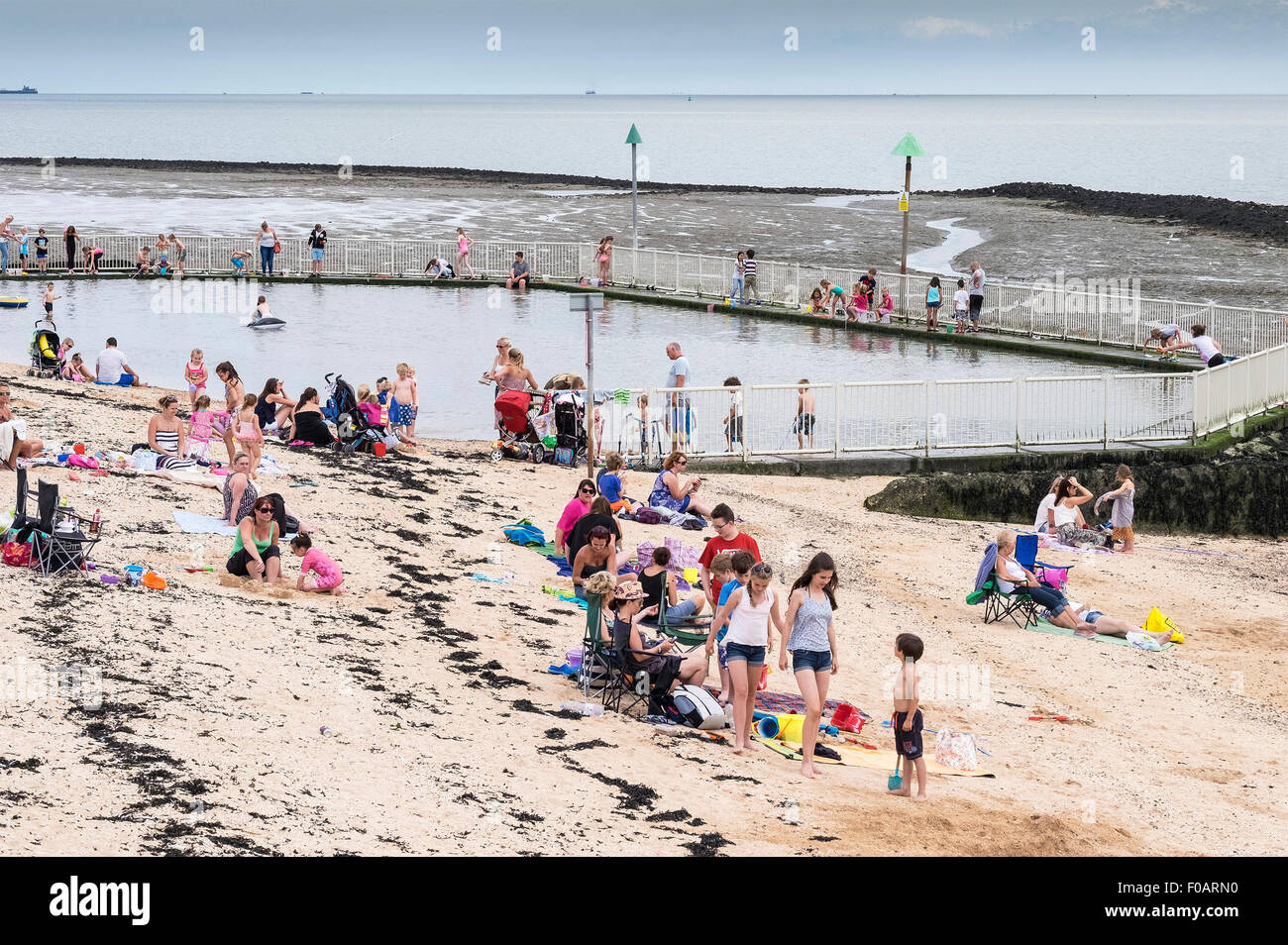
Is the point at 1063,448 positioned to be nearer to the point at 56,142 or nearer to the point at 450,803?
the point at 450,803

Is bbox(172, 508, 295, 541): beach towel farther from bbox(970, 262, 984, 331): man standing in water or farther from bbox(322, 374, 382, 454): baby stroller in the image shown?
bbox(970, 262, 984, 331): man standing in water

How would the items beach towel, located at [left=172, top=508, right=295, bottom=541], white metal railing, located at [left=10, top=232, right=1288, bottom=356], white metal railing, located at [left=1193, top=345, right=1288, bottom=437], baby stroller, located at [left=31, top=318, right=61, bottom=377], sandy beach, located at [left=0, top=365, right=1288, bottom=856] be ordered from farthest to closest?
1. white metal railing, located at [left=10, top=232, right=1288, bottom=356]
2. baby stroller, located at [left=31, top=318, right=61, bottom=377]
3. white metal railing, located at [left=1193, top=345, right=1288, bottom=437]
4. beach towel, located at [left=172, top=508, right=295, bottom=541]
5. sandy beach, located at [left=0, top=365, right=1288, bottom=856]

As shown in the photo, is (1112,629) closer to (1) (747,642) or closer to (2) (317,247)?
(1) (747,642)

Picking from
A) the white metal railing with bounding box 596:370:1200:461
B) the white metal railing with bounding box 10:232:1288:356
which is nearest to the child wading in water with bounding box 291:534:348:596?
the white metal railing with bounding box 596:370:1200:461

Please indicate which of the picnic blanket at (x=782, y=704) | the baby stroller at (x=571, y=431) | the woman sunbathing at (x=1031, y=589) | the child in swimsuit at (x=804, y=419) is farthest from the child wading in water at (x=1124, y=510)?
the picnic blanket at (x=782, y=704)

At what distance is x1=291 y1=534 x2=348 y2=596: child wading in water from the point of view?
13422 millimetres

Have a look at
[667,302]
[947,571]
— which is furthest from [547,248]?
[947,571]

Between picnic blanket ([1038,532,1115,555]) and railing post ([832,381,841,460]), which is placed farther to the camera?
railing post ([832,381,841,460])

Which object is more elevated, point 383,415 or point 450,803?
point 383,415

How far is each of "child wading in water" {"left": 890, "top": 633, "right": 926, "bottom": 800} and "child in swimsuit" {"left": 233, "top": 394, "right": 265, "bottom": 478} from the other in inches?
376

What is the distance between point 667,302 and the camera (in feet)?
119

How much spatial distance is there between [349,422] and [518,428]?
7.78 ft

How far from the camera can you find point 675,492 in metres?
17.9
